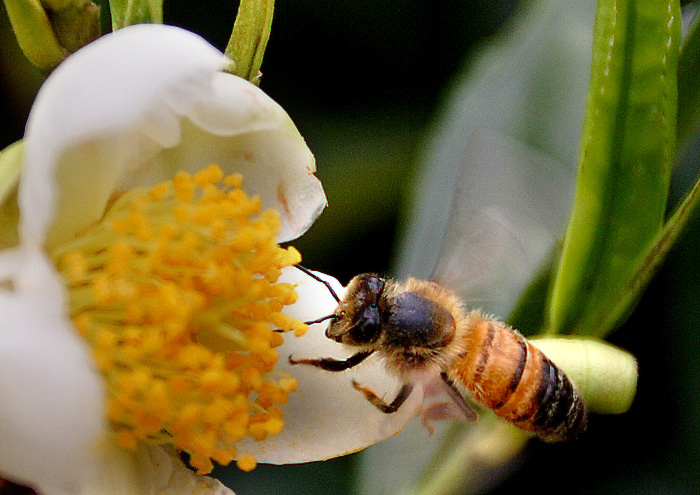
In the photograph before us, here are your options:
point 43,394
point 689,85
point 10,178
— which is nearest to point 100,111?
point 10,178

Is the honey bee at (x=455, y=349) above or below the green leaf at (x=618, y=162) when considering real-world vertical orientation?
below

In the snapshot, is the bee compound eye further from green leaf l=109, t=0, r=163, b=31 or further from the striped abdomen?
green leaf l=109, t=0, r=163, b=31

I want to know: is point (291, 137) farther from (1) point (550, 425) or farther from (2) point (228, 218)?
(1) point (550, 425)

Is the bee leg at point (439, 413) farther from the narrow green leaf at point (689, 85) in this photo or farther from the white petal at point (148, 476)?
the narrow green leaf at point (689, 85)

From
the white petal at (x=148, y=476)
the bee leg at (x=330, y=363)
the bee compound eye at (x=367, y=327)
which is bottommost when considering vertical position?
the white petal at (x=148, y=476)

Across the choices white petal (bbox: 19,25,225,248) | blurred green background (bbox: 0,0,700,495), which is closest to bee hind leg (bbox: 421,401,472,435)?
blurred green background (bbox: 0,0,700,495)

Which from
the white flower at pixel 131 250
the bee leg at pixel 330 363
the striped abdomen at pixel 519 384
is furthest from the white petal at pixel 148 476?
the striped abdomen at pixel 519 384

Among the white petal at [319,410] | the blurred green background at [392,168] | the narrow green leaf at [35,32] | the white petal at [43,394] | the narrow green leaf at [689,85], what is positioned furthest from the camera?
the blurred green background at [392,168]
